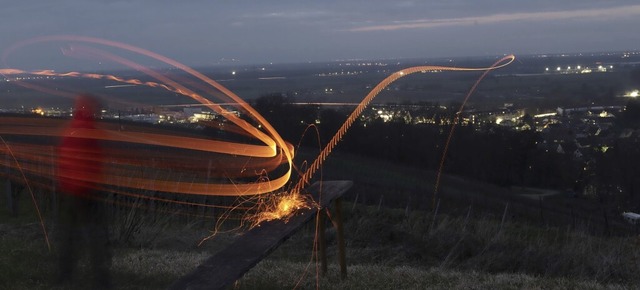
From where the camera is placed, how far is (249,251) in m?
5.31

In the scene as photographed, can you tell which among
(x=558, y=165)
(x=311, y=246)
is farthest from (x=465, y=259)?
(x=558, y=165)

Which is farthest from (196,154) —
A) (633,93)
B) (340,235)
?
(633,93)

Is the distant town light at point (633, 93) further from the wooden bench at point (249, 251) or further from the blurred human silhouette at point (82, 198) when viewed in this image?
the blurred human silhouette at point (82, 198)

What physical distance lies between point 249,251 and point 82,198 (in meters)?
2.01

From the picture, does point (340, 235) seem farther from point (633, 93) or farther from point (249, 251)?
point (633, 93)

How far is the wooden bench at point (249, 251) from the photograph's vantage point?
4645mm

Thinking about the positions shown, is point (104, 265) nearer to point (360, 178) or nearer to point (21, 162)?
point (21, 162)

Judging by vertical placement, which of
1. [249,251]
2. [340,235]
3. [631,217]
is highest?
[249,251]

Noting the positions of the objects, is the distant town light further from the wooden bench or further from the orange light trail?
the wooden bench

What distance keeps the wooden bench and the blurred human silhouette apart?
161 centimetres

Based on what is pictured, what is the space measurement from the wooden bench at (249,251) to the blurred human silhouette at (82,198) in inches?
63.2

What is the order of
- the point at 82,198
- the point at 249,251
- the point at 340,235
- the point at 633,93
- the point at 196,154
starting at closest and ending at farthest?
the point at 249,251 → the point at 82,198 → the point at 340,235 → the point at 196,154 → the point at 633,93

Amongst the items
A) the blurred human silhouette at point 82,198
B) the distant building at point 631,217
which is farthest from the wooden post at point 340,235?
the distant building at point 631,217

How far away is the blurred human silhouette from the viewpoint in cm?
613
